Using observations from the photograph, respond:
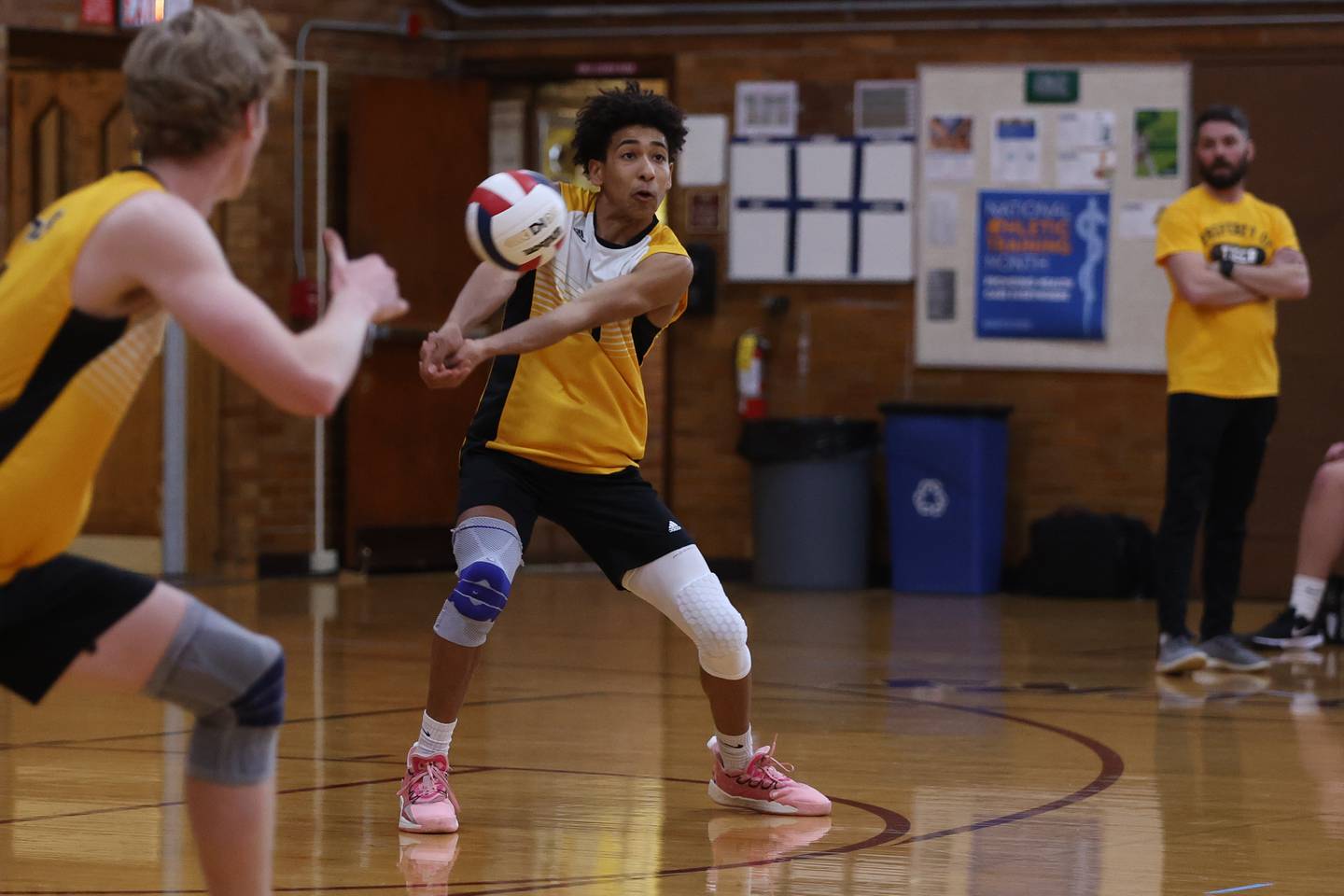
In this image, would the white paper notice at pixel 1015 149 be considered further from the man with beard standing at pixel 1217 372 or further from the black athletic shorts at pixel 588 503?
the black athletic shorts at pixel 588 503

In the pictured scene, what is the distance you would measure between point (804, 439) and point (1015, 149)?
1906mm

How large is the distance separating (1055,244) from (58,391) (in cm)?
852

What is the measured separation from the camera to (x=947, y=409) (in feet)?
34.1

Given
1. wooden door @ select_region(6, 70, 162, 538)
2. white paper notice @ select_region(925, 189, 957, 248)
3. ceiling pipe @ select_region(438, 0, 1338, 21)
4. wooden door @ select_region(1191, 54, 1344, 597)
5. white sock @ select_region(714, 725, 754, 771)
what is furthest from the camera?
wooden door @ select_region(6, 70, 162, 538)

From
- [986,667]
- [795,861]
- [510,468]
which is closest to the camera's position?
[795,861]

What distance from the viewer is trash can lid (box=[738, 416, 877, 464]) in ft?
34.6

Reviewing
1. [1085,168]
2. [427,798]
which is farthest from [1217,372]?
[427,798]

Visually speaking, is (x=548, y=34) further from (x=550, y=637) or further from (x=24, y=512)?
(x=24, y=512)

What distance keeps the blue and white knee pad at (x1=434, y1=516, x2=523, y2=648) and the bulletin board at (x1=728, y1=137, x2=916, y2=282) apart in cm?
665

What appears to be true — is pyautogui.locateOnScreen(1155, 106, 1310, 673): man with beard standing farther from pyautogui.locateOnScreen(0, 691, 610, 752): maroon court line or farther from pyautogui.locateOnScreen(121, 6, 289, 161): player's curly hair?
pyautogui.locateOnScreen(121, 6, 289, 161): player's curly hair

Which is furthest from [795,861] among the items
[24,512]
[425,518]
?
[425,518]

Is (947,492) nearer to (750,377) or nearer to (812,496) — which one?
(812,496)

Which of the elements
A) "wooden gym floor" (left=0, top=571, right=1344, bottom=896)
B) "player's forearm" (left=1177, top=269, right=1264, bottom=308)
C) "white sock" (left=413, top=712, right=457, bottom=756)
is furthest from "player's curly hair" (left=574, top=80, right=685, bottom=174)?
"player's forearm" (left=1177, top=269, right=1264, bottom=308)

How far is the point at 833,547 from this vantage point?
10.6 meters
